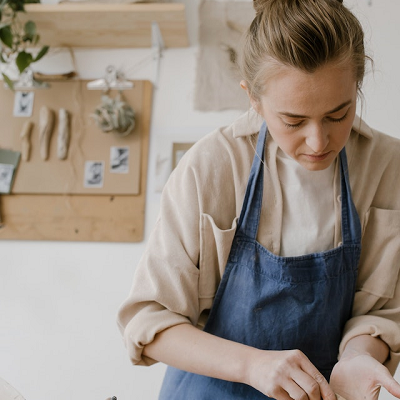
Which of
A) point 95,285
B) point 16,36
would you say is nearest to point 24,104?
point 16,36

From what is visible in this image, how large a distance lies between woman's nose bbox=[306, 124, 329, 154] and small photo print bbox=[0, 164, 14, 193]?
153 cm

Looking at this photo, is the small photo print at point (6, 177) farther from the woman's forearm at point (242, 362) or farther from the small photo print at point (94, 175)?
the woman's forearm at point (242, 362)

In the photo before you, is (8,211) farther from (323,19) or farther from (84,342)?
(323,19)

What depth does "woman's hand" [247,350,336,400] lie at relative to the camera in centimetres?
84

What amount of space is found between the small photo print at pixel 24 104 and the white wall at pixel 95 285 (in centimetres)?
45

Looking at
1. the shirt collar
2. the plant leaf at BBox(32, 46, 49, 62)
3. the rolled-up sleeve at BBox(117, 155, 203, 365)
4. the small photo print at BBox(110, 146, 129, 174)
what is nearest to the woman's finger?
the rolled-up sleeve at BBox(117, 155, 203, 365)

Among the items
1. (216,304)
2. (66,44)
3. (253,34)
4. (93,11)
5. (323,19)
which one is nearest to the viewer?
(323,19)

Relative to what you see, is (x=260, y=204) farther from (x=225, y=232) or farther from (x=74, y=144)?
(x=74, y=144)

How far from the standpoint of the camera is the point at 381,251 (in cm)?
110

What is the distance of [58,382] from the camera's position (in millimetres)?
1995

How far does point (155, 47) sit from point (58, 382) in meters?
1.38

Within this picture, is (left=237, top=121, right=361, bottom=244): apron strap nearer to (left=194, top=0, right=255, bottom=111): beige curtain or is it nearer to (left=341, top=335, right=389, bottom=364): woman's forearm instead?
(left=341, top=335, right=389, bottom=364): woman's forearm

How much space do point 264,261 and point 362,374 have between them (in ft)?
0.91

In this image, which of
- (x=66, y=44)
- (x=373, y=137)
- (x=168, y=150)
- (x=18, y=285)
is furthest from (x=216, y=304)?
(x=66, y=44)
